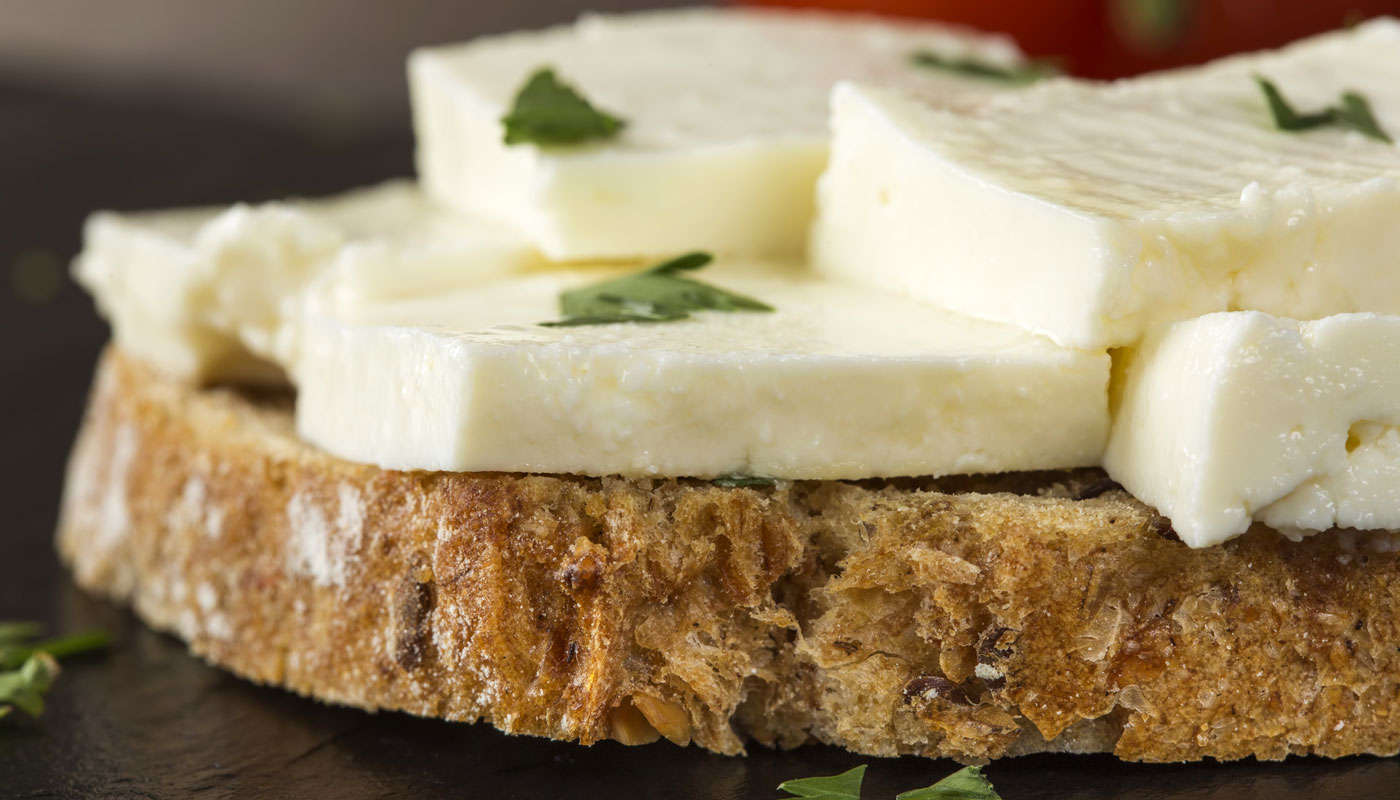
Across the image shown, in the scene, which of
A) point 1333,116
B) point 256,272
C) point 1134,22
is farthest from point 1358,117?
point 1134,22

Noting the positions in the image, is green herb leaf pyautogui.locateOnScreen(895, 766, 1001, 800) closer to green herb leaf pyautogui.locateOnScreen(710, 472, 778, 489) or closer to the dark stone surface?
the dark stone surface

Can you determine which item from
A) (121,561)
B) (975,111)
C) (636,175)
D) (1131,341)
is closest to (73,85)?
(121,561)

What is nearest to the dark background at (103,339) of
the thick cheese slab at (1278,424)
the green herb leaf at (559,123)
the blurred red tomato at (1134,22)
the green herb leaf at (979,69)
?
the thick cheese slab at (1278,424)

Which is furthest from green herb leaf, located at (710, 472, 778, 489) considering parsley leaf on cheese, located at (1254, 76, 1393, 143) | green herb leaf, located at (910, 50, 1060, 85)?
green herb leaf, located at (910, 50, 1060, 85)

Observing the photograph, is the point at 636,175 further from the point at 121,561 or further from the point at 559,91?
the point at 121,561

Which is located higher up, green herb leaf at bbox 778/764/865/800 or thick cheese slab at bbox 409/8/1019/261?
thick cheese slab at bbox 409/8/1019/261

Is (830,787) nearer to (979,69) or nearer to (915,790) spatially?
(915,790)

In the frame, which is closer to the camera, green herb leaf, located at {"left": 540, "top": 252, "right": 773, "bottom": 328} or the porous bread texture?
the porous bread texture
